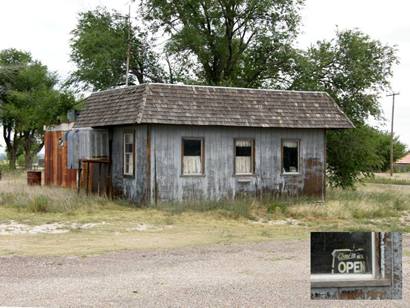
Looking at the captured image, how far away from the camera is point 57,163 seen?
27.1 meters

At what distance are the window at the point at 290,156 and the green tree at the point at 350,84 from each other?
7.59 meters

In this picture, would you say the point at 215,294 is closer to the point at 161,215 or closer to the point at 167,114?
the point at 161,215

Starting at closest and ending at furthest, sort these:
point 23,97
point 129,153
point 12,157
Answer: point 129,153, point 23,97, point 12,157

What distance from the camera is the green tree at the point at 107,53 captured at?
3572 centimetres

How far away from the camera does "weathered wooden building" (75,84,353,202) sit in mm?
20297

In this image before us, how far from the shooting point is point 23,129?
5675cm

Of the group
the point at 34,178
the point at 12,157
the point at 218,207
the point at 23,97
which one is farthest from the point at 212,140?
the point at 12,157

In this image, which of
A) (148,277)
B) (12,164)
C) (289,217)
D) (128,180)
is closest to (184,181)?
(128,180)

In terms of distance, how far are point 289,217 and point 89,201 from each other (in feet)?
20.1

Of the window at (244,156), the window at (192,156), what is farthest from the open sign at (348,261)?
the window at (244,156)

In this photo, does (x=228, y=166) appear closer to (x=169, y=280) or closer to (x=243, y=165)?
(x=243, y=165)

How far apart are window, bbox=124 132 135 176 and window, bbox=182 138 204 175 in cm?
175

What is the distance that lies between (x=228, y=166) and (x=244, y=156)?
0.77 m

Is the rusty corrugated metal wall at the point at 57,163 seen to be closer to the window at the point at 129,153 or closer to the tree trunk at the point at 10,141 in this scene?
the window at the point at 129,153
